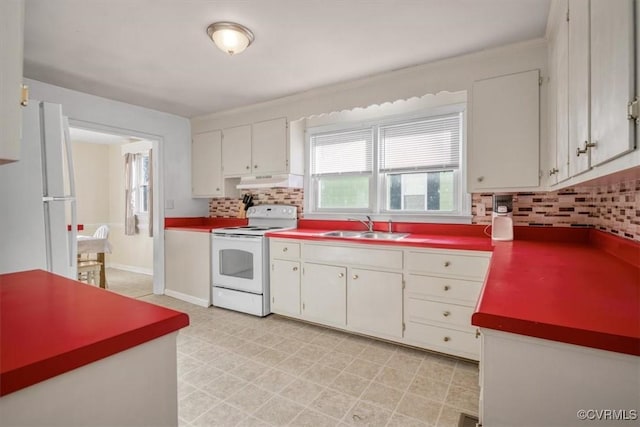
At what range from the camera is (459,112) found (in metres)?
2.78

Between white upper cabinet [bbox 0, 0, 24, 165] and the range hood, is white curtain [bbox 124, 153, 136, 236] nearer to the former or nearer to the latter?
the range hood

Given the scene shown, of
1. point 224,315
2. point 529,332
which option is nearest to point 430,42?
point 529,332

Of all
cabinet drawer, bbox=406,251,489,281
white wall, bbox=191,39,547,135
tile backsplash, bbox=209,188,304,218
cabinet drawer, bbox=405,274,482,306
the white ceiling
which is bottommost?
cabinet drawer, bbox=405,274,482,306

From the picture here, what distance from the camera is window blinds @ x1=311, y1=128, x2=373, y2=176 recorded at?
10.9 feet

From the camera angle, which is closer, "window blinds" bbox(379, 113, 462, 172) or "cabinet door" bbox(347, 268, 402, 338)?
"cabinet door" bbox(347, 268, 402, 338)

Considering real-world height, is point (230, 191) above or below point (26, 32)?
below

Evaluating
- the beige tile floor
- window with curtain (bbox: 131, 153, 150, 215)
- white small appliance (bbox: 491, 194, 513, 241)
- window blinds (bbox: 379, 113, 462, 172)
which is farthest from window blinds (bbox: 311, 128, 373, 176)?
window with curtain (bbox: 131, 153, 150, 215)

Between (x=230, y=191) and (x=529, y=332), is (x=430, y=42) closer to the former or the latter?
(x=529, y=332)

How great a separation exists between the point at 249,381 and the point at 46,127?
7.20 ft

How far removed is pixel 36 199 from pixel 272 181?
1.99 metres

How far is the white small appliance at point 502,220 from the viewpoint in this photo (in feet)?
7.87

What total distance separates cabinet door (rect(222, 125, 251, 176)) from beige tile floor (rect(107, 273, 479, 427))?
1.86 metres

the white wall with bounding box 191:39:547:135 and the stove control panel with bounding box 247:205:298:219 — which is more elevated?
the white wall with bounding box 191:39:547:135

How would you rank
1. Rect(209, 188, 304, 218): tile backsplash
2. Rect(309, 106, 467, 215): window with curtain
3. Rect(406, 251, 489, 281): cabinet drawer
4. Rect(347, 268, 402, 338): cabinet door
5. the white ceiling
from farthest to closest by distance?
Rect(209, 188, 304, 218): tile backsplash, Rect(309, 106, 467, 215): window with curtain, Rect(347, 268, 402, 338): cabinet door, Rect(406, 251, 489, 281): cabinet drawer, the white ceiling
